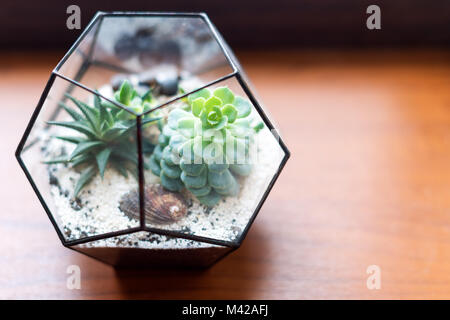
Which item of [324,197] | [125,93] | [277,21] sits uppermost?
[277,21]

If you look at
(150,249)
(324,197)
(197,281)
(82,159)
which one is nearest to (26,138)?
(82,159)

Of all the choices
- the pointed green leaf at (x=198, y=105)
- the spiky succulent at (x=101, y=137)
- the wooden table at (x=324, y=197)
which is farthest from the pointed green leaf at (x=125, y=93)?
the wooden table at (x=324, y=197)

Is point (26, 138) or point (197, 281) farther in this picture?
point (197, 281)

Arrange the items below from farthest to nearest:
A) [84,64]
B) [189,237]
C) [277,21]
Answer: [277,21] → [84,64] → [189,237]

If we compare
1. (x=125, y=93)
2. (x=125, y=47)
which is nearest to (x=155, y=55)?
(x=125, y=47)

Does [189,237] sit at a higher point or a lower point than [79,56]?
lower

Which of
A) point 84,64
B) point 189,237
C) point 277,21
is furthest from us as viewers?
point 277,21

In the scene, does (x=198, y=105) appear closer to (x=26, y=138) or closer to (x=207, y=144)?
(x=207, y=144)
